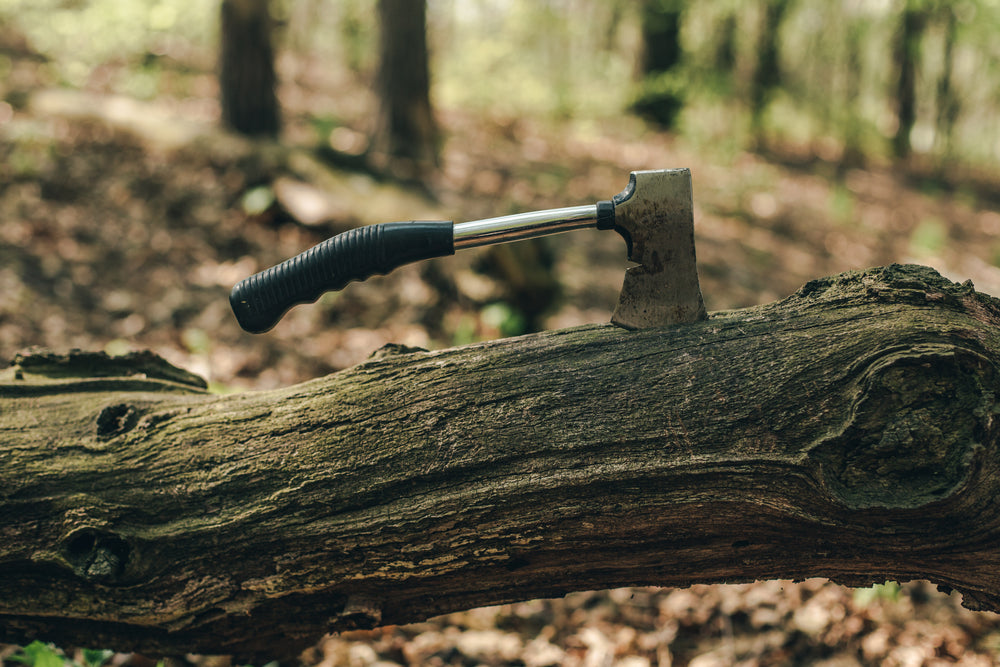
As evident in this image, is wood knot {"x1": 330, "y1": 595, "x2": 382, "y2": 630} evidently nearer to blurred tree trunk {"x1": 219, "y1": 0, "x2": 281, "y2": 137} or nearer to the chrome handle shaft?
the chrome handle shaft

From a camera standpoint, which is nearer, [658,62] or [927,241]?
[927,241]

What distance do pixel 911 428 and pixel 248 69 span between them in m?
7.04

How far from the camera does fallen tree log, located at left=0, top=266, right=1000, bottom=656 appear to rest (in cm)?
153

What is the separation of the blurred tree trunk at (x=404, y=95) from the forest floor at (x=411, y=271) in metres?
0.39

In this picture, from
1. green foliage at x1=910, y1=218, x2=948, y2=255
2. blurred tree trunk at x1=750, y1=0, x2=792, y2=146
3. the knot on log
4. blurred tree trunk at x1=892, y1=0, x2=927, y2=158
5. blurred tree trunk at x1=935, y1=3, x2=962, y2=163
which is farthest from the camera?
blurred tree trunk at x1=892, y1=0, x2=927, y2=158

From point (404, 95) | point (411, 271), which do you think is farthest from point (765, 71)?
point (411, 271)

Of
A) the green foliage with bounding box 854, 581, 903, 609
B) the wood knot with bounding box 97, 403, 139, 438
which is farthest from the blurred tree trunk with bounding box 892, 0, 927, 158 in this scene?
the wood knot with bounding box 97, 403, 139, 438

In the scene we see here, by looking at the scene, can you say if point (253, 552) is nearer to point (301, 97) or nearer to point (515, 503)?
point (515, 503)

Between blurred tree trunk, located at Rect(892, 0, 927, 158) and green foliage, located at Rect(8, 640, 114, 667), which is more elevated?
blurred tree trunk, located at Rect(892, 0, 927, 158)

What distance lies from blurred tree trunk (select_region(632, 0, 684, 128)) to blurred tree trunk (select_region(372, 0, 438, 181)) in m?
5.82

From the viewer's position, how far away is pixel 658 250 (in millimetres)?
1806

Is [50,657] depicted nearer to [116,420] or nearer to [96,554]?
[96,554]

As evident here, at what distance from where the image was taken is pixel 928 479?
1.50m

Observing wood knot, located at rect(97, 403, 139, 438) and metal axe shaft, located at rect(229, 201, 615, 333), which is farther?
wood knot, located at rect(97, 403, 139, 438)
